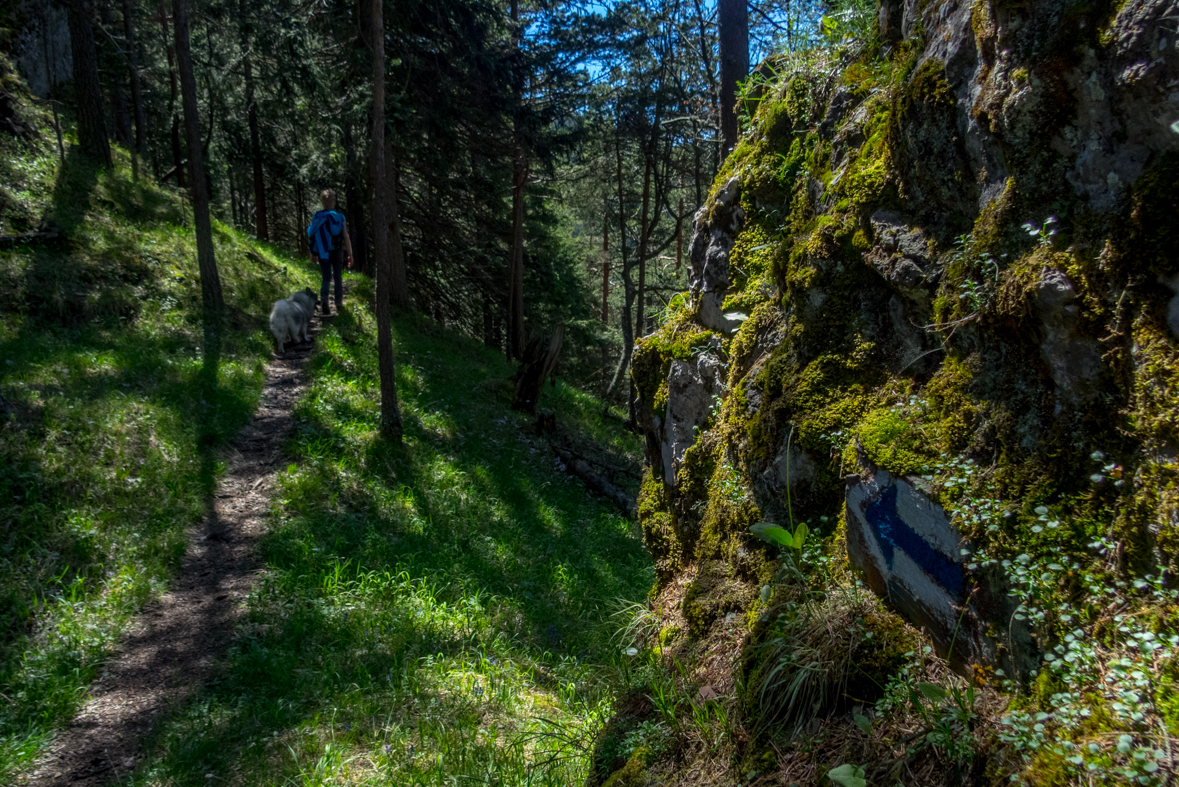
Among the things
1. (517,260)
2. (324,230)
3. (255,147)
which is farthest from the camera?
(255,147)

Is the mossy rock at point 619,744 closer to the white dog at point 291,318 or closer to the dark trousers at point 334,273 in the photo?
the white dog at point 291,318

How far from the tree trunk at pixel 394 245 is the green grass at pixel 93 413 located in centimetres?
300

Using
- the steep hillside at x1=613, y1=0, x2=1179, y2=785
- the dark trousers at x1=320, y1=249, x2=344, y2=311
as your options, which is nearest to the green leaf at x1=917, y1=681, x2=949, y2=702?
the steep hillside at x1=613, y1=0, x2=1179, y2=785

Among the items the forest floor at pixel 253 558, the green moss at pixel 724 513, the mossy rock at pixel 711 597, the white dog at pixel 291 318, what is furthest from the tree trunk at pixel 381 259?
the mossy rock at pixel 711 597

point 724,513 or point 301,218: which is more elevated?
point 301,218

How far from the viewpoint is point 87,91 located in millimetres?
12250

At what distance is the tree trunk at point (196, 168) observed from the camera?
9258 mm

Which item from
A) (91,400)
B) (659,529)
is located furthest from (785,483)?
(91,400)

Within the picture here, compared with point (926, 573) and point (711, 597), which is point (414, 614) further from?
point (926, 573)

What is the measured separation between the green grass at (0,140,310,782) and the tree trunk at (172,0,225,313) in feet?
1.16

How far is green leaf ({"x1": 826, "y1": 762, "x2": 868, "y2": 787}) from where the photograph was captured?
6.49ft

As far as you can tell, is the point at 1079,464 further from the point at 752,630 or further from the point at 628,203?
the point at 628,203

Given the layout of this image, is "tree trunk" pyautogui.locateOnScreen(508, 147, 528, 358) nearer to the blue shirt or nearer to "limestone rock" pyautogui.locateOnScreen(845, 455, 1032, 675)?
the blue shirt

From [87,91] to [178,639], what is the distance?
13.0 metres
